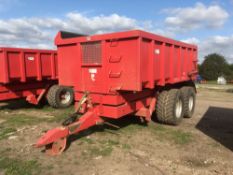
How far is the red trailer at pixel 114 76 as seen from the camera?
16.9 ft

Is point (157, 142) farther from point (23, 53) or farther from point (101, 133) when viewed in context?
point (23, 53)

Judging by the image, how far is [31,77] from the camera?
30.7 ft

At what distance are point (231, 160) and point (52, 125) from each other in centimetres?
460

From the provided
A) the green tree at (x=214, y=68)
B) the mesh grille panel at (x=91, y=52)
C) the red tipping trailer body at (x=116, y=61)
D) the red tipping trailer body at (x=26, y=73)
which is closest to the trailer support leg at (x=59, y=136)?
the red tipping trailer body at (x=116, y=61)

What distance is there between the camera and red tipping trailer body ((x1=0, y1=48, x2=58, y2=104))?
8.59m

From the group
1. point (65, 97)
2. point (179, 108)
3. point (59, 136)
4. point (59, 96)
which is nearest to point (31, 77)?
point (59, 96)

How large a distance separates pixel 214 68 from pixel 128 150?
5137 centimetres

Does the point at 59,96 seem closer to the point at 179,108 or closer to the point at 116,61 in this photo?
the point at 179,108

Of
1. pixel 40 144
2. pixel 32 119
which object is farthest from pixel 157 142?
pixel 32 119

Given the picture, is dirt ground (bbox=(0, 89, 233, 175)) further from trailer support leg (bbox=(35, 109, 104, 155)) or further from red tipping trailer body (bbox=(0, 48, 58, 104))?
red tipping trailer body (bbox=(0, 48, 58, 104))

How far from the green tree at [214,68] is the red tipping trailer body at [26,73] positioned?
46083 millimetres

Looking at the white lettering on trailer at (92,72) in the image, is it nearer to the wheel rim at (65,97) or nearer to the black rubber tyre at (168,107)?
the black rubber tyre at (168,107)

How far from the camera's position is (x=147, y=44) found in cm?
543

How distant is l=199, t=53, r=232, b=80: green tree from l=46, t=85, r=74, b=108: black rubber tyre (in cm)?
4577
